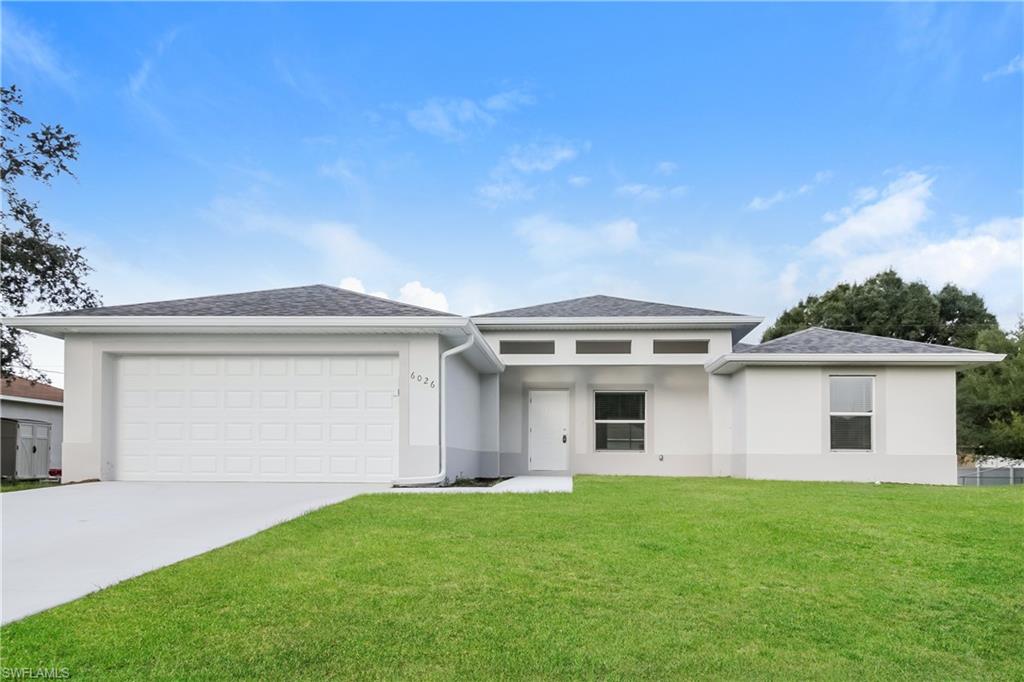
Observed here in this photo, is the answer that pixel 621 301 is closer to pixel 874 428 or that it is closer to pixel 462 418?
pixel 462 418

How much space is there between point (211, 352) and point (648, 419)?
32.3 ft

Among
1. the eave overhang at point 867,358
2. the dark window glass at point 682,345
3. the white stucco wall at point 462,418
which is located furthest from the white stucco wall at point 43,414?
the eave overhang at point 867,358

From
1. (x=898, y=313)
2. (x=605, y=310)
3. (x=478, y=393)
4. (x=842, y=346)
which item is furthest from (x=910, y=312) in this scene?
(x=478, y=393)

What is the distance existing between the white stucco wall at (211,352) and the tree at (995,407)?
71.1 ft

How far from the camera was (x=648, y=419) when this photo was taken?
1730 cm

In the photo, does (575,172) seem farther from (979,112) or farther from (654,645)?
(654,645)

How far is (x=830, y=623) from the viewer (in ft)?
14.2

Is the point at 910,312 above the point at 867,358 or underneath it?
above

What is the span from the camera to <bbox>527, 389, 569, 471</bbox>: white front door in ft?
56.9

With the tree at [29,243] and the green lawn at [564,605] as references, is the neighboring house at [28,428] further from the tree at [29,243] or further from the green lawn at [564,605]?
the green lawn at [564,605]

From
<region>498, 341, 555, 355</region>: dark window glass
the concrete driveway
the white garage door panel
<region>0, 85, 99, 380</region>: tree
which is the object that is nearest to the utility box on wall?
<region>0, 85, 99, 380</region>: tree

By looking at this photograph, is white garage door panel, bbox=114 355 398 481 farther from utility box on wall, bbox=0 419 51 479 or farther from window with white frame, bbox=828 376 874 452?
utility box on wall, bbox=0 419 51 479

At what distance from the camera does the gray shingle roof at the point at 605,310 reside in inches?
653

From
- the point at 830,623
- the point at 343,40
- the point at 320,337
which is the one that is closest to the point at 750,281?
the point at 343,40
